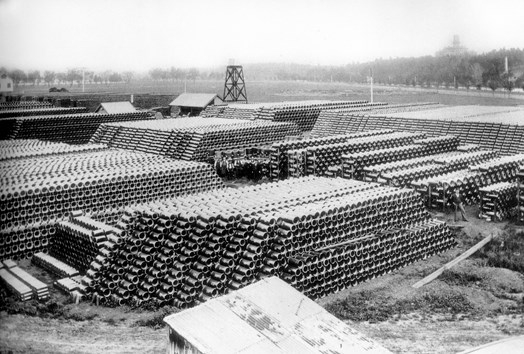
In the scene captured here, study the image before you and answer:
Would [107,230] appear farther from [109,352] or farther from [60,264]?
[109,352]

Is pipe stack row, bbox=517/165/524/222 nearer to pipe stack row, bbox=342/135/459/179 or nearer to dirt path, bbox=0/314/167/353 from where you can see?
pipe stack row, bbox=342/135/459/179

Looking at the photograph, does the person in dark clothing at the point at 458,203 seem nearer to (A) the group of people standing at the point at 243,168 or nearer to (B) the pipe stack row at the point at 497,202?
(B) the pipe stack row at the point at 497,202

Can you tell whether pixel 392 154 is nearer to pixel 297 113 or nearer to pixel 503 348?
pixel 297 113

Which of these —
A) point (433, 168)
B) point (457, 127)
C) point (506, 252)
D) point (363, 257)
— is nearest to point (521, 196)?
point (433, 168)

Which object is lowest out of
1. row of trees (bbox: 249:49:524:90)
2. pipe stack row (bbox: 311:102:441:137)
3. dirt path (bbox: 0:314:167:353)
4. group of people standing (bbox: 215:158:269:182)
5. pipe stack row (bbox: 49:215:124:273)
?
dirt path (bbox: 0:314:167:353)

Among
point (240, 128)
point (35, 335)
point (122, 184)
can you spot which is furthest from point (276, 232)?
point (240, 128)

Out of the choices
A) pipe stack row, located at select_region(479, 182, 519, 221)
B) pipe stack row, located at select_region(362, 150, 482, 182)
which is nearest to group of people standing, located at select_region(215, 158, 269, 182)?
pipe stack row, located at select_region(362, 150, 482, 182)

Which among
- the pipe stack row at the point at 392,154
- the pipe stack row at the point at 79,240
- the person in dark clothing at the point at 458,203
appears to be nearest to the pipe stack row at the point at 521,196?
the person in dark clothing at the point at 458,203

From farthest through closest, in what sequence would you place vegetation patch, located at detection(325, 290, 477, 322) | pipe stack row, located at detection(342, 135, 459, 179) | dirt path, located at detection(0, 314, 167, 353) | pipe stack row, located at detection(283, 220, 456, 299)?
pipe stack row, located at detection(342, 135, 459, 179)
pipe stack row, located at detection(283, 220, 456, 299)
vegetation patch, located at detection(325, 290, 477, 322)
dirt path, located at detection(0, 314, 167, 353)
